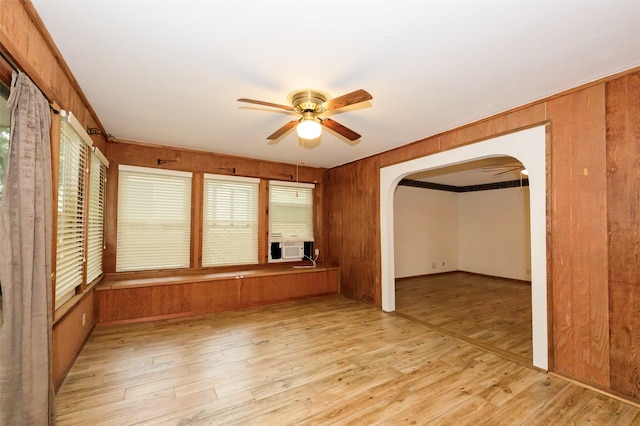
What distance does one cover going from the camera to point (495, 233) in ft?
24.0

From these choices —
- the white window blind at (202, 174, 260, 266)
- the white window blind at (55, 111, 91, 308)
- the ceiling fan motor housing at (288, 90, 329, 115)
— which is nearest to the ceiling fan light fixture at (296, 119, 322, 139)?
A: the ceiling fan motor housing at (288, 90, 329, 115)

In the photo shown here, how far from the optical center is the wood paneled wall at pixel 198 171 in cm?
414

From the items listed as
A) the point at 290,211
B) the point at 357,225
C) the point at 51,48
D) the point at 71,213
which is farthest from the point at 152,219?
the point at 357,225

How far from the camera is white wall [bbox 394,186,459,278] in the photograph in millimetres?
7055

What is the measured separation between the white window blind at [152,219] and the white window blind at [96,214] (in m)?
0.28

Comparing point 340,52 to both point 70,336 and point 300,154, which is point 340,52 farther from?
point 70,336

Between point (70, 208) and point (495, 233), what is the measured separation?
824 centimetres

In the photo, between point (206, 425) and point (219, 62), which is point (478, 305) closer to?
point (206, 425)

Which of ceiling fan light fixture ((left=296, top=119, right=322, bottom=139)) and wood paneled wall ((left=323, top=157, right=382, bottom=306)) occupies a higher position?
ceiling fan light fixture ((left=296, top=119, right=322, bottom=139))

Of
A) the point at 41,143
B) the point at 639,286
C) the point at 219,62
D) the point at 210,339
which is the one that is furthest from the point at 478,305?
the point at 41,143

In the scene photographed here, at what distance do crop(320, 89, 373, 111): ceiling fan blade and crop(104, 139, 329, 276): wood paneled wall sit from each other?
3.02 metres

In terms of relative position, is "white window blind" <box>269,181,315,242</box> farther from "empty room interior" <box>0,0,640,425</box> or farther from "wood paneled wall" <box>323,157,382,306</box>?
"empty room interior" <box>0,0,640,425</box>

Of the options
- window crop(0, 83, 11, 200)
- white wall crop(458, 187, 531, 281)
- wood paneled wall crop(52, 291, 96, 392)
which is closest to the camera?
window crop(0, 83, 11, 200)

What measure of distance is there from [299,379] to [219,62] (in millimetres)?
2682
